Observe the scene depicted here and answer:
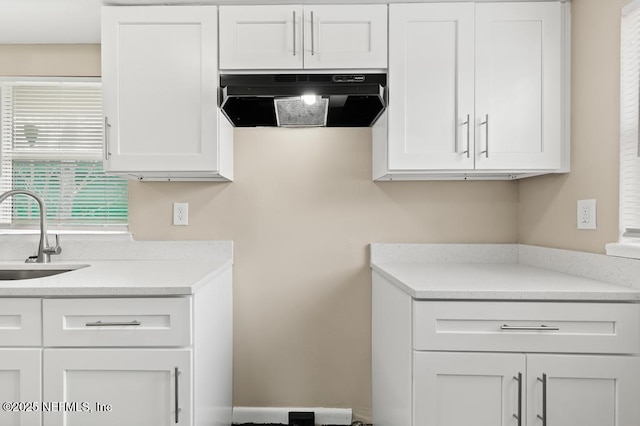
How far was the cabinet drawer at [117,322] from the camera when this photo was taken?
52.4 inches

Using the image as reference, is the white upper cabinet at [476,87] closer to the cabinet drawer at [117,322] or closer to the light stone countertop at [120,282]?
the light stone countertop at [120,282]

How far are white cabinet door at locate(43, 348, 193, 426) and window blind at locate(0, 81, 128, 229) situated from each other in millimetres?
1016

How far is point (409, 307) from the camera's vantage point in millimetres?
1349

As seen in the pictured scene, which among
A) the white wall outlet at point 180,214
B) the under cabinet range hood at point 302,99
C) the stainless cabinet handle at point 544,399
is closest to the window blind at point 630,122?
the stainless cabinet handle at point 544,399

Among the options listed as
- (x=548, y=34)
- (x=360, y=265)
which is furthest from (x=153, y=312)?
(x=548, y=34)

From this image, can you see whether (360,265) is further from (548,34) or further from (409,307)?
(548,34)

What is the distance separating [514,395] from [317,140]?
4.79 feet

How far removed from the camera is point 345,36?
69.0 inches

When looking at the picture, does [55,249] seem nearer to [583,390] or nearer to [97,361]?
[97,361]

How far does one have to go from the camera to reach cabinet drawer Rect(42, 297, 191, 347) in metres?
1.33

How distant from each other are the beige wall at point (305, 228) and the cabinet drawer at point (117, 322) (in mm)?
802

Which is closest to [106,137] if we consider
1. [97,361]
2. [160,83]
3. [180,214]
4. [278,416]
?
[160,83]

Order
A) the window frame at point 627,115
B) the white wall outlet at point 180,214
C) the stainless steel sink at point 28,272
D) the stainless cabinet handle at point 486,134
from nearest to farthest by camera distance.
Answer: the window frame at point 627,115
the stainless cabinet handle at point 486,134
the stainless steel sink at point 28,272
the white wall outlet at point 180,214

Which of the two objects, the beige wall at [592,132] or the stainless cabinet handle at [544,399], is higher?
the beige wall at [592,132]
